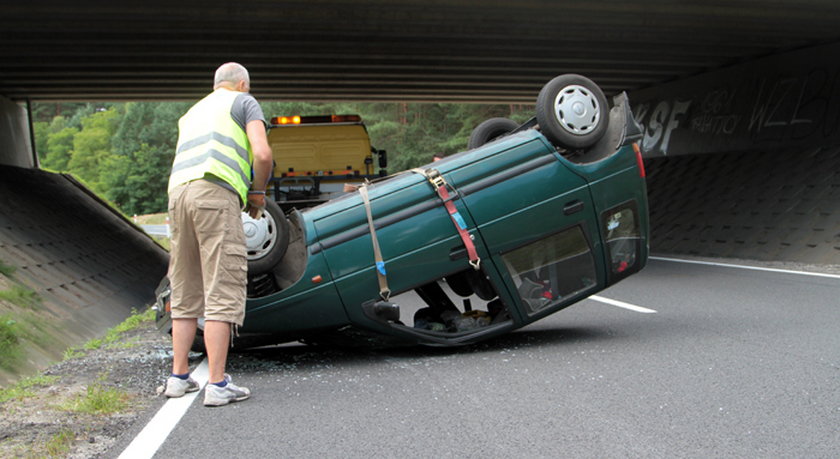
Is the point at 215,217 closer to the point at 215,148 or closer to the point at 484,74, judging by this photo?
the point at 215,148

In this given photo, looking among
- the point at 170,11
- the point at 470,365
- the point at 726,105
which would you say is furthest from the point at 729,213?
the point at 470,365

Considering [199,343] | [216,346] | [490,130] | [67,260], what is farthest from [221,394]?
[67,260]

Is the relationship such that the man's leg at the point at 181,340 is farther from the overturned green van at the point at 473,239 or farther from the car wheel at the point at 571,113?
the car wheel at the point at 571,113

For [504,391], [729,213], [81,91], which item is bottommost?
[729,213]

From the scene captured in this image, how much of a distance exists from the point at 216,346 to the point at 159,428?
0.63 meters

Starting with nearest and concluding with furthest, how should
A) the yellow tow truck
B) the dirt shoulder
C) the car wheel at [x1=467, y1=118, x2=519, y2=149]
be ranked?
the dirt shoulder → the car wheel at [x1=467, y1=118, x2=519, y2=149] → the yellow tow truck

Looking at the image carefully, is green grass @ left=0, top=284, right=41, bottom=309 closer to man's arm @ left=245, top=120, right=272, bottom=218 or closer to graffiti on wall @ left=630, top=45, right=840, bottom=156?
man's arm @ left=245, top=120, right=272, bottom=218

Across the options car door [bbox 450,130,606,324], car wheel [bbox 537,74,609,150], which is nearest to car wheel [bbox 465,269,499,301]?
car door [bbox 450,130,606,324]

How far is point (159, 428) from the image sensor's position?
14.0 ft

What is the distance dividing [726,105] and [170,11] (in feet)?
42.8

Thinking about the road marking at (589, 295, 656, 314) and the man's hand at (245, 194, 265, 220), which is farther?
the road marking at (589, 295, 656, 314)

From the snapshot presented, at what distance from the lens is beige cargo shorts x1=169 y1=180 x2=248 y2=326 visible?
4.82 m

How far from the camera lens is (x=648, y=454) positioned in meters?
3.57

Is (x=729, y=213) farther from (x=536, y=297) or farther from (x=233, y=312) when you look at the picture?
(x=233, y=312)
